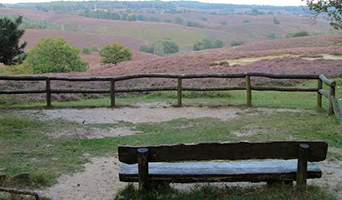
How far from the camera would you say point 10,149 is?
26.2ft

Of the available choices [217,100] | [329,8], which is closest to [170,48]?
[217,100]

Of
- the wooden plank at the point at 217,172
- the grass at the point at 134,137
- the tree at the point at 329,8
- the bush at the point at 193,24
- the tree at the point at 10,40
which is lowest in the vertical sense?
the grass at the point at 134,137

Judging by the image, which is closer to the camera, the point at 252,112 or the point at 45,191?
the point at 45,191

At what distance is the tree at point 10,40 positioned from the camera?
987 centimetres

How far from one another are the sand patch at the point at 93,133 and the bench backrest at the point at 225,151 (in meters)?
4.90

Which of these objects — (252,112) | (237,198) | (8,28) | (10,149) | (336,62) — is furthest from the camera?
(336,62)

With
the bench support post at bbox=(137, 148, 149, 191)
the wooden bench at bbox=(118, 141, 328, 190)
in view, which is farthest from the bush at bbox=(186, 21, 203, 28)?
the bench support post at bbox=(137, 148, 149, 191)

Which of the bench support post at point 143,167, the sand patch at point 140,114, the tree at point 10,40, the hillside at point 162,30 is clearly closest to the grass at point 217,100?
the sand patch at point 140,114

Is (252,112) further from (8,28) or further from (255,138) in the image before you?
(8,28)

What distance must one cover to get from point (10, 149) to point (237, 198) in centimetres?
510

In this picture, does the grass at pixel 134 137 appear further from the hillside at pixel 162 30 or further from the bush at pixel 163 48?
the hillside at pixel 162 30

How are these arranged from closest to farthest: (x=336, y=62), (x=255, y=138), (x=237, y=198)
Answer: (x=237, y=198), (x=255, y=138), (x=336, y=62)

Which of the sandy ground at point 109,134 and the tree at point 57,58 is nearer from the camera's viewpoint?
the sandy ground at point 109,134

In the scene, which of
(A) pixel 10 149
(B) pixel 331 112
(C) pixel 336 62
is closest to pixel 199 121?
(B) pixel 331 112
